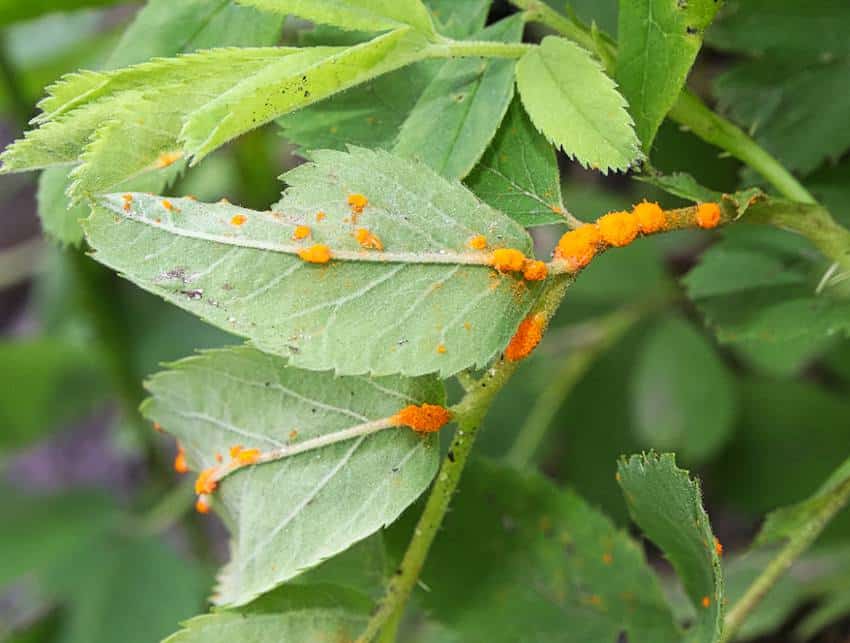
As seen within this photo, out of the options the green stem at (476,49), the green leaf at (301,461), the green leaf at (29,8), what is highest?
the green stem at (476,49)

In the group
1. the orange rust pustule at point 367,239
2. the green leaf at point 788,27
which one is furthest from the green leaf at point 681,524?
the green leaf at point 788,27

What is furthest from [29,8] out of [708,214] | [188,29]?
[708,214]

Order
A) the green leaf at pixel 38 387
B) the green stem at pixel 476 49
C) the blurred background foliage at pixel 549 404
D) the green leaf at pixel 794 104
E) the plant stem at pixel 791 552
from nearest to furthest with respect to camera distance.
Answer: the green stem at pixel 476 49 < the plant stem at pixel 791 552 < the green leaf at pixel 794 104 < the blurred background foliage at pixel 549 404 < the green leaf at pixel 38 387

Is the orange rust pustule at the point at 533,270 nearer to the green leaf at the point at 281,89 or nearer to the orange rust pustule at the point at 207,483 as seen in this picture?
the green leaf at the point at 281,89

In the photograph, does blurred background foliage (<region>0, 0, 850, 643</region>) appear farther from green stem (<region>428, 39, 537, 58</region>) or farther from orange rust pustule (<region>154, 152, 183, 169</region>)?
orange rust pustule (<region>154, 152, 183, 169</region>)

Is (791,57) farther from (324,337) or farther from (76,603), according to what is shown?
(76,603)

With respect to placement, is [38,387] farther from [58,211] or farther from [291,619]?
[291,619]
